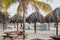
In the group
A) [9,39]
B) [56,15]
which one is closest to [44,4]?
[9,39]

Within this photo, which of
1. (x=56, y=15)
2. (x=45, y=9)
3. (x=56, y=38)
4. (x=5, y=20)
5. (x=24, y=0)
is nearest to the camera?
(x=56, y=38)

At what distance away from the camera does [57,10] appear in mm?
23031

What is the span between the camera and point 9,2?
14594 mm

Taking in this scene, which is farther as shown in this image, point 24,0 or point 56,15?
point 56,15

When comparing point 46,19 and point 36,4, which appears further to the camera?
point 46,19

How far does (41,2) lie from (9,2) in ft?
8.06

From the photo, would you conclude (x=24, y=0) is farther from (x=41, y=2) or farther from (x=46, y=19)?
(x=46, y=19)

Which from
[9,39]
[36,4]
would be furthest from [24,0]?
[9,39]

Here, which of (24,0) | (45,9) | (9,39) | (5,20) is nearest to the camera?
(24,0)

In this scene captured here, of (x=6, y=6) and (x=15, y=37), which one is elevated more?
(x=6, y=6)

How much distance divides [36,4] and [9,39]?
429cm

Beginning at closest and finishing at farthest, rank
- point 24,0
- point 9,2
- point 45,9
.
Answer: point 24,0 < point 45,9 < point 9,2

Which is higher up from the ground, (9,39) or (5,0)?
(5,0)

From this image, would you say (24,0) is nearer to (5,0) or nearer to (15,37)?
(5,0)
